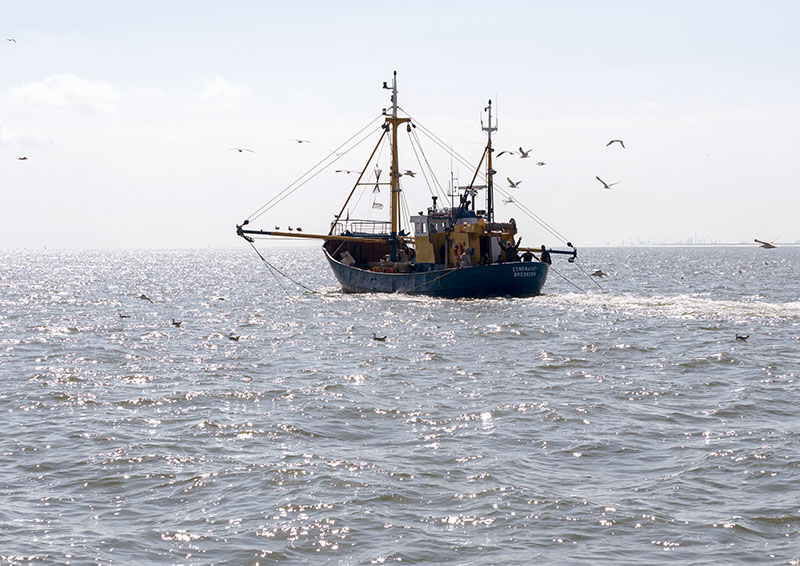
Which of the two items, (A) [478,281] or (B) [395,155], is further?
(B) [395,155]

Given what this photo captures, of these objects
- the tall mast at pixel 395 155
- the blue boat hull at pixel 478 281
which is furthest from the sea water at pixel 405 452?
the tall mast at pixel 395 155

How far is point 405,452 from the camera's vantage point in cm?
1366

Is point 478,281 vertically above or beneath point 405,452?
above

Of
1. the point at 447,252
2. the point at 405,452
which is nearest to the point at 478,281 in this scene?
the point at 447,252

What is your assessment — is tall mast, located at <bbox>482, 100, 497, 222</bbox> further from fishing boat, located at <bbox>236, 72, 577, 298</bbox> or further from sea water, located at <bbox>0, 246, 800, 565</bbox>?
sea water, located at <bbox>0, 246, 800, 565</bbox>

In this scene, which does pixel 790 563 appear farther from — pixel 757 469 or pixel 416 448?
pixel 416 448

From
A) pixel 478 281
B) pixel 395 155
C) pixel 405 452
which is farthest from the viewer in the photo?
pixel 395 155

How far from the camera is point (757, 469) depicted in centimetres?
1259

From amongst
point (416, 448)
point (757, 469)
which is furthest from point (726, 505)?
point (416, 448)

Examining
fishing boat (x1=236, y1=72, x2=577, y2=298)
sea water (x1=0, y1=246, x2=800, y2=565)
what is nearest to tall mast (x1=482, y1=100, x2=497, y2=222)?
fishing boat (x1=236, y1=72, x2=577, y2=298)

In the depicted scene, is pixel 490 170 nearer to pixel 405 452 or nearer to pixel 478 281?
pixel 478 281

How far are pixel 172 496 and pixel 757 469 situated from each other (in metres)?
8.52

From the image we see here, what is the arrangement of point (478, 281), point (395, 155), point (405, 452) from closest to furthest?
point (405, 452)
point (478, 281)
point (395, 155)

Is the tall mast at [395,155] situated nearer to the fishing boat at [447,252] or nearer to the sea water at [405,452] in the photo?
the fishing boat at [447,252]
